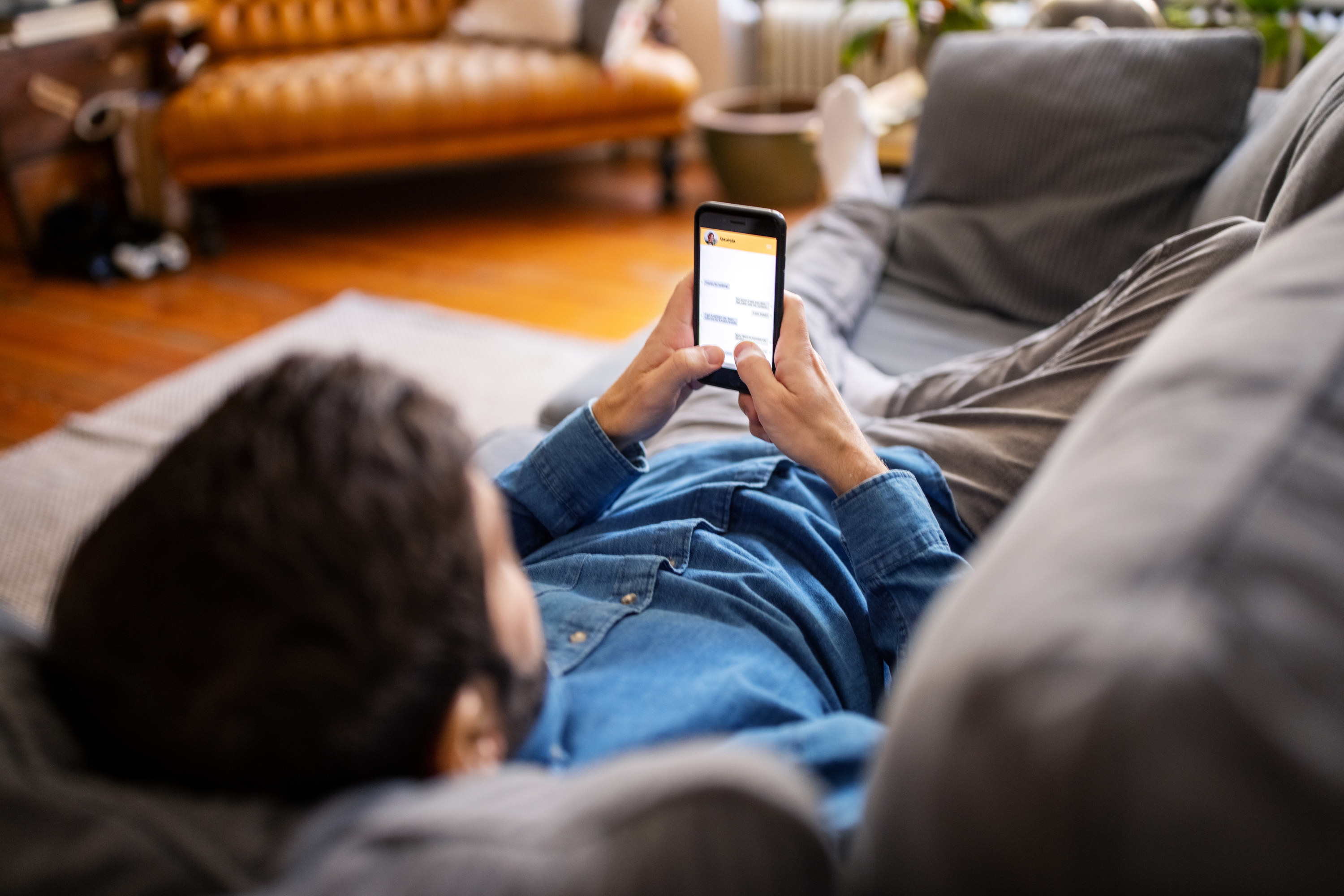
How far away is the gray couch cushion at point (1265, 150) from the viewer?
1129 mm

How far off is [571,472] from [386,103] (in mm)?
2310

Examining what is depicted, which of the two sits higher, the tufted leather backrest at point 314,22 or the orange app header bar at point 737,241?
the tufted leather backrest at point 314,22

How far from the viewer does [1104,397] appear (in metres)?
0.45

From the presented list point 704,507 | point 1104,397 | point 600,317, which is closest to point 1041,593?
point 1104,397

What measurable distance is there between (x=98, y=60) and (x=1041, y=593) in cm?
334

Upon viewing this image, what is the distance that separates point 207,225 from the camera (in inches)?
116

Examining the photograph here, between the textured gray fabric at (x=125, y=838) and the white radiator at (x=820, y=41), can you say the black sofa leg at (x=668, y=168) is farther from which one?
the textured gray fabric at (x=125, y=838)

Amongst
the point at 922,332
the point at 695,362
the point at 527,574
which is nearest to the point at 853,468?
the point at 695,362

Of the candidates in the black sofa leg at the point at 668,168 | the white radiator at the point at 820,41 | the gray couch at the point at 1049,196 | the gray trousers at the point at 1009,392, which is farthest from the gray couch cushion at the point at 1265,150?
the black sofa leg at the point at 668,168

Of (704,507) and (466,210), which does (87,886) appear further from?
(466,210)

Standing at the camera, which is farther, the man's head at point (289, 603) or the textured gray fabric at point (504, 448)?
the textured gray fabric at point (504, 448)

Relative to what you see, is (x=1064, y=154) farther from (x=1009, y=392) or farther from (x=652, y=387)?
(x=652, y=387)

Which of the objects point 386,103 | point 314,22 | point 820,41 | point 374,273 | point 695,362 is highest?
point 314,22

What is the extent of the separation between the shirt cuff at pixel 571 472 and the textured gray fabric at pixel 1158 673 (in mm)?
503
